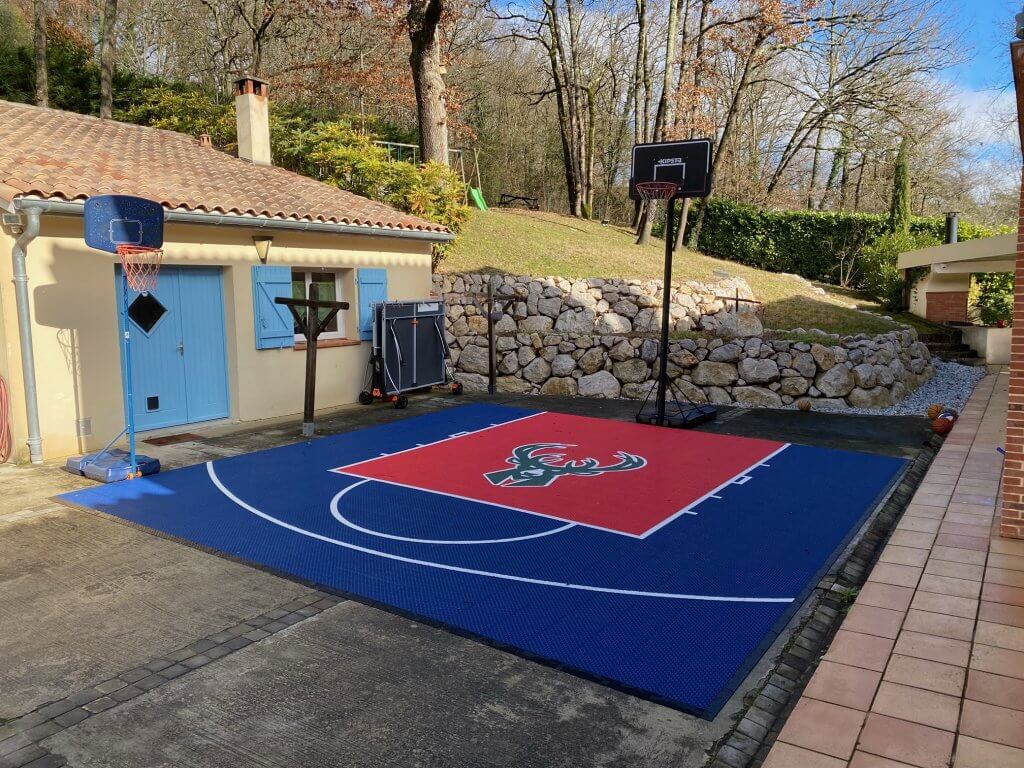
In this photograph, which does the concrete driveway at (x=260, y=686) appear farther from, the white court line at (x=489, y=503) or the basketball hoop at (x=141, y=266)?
the basketball hoop at (x=141, y=266)

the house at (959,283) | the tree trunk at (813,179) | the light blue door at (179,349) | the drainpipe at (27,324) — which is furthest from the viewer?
the tree trunk at (813,179)

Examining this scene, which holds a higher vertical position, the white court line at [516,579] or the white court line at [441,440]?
the white court line at [441,440]

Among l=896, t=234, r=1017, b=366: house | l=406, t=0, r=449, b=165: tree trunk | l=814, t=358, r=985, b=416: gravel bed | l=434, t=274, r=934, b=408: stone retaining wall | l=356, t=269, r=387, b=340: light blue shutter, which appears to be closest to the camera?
l=814, t=358, r=985, b=416: gravel bed

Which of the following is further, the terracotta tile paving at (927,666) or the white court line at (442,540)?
the white court line at (442,540)

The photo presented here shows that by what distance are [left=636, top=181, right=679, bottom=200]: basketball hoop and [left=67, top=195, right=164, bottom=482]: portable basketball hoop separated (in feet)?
19.5

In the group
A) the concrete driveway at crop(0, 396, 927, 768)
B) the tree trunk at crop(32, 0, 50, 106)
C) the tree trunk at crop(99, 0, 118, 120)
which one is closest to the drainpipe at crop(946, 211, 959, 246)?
the concrete driveway at crop(0, 396, 927, 768)

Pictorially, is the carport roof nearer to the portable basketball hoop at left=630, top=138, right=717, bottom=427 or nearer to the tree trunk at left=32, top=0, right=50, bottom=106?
the portable basketball hoop at left=630, top=138, right=717, bottom=427

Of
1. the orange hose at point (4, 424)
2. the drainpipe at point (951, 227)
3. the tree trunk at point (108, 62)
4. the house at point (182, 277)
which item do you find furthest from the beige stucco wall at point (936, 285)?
the tree trunk at point (108, 62)

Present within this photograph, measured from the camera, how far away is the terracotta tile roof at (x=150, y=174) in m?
7.75

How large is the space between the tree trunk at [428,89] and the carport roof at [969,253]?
1055 cm

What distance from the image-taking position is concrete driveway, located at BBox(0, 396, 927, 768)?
2.94 metres

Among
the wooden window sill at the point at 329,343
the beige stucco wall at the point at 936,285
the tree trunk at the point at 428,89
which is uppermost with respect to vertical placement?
the tree trunk at the point at 428,89

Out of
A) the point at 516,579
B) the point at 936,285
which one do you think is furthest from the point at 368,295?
the point at 936,285

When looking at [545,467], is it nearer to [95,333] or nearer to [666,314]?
[666,314]
